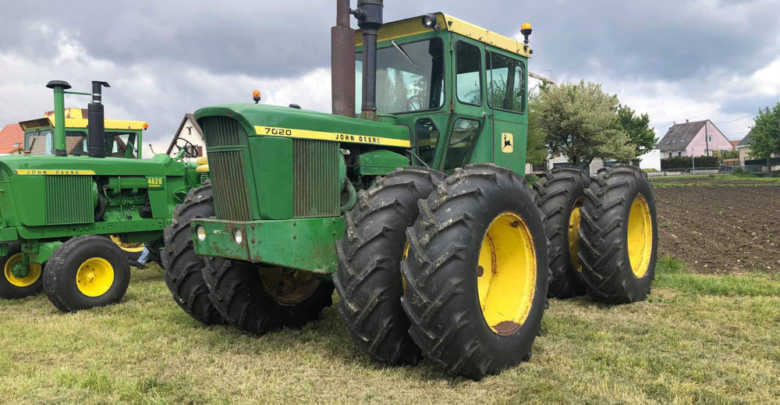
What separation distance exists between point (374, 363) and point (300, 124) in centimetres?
169

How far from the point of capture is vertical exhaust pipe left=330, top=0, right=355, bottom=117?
4.73 metres

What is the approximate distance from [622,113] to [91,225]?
5745cm

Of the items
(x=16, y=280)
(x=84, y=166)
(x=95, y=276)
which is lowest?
(x=16, y=280)

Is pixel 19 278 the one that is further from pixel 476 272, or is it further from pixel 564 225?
pixel 564 225

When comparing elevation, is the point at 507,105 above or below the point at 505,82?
below

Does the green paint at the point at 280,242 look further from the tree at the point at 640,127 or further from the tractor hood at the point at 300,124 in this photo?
the tree at the point at 640,127

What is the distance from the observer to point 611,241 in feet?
18.3

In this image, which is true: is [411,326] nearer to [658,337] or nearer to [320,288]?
[320,288]

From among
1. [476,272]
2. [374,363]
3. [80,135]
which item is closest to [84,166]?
[80,135]

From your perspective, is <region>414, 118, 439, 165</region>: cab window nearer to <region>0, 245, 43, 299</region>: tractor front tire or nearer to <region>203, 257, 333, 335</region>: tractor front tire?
<region>203, 257, 333, 335</region>: tractor front tire

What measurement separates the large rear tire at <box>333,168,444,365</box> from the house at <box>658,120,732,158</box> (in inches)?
3435

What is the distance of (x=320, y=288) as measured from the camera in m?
5.22

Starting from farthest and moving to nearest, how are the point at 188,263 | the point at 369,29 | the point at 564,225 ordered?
1. the point at 564,225
2. the point at 188,263
3. the point at 369,29

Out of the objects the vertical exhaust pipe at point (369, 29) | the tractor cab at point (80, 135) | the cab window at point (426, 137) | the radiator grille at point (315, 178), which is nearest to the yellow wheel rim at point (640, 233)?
the cab window at point (426, 137)
